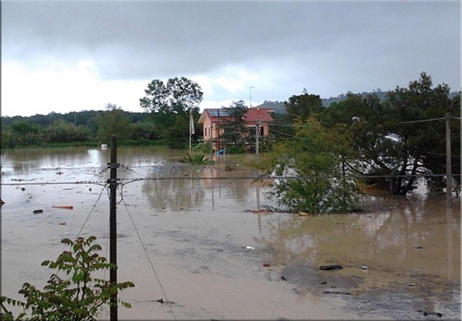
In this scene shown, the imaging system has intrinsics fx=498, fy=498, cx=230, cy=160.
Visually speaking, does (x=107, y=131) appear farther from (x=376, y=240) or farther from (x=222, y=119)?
(x=376, y=240)

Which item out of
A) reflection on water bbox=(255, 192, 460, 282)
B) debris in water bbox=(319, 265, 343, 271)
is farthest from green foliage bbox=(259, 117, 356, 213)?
debris in water bbox=(319, 265, 343, 271)

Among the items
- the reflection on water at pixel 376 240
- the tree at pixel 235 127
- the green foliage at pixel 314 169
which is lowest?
the reflection on water at pixel 376 240

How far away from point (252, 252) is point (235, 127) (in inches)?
1124

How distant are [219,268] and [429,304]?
328cm

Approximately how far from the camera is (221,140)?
37.5m

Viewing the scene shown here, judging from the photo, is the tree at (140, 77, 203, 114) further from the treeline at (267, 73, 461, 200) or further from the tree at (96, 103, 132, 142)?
the treeline at (267, 73, 461, 200)

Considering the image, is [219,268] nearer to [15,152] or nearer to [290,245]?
[290,245]

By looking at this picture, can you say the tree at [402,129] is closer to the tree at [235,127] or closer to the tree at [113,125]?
the tree at [235,127]

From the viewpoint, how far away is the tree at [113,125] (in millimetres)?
47812

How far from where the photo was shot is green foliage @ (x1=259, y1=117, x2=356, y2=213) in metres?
13.3

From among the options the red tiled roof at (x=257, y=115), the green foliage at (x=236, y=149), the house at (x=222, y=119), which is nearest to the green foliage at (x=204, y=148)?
the house at (x=222, y=119)

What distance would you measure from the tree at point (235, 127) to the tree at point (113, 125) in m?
14.1

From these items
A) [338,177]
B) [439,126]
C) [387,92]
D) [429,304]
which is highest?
[387,92]

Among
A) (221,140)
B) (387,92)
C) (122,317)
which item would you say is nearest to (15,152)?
(221,140)
